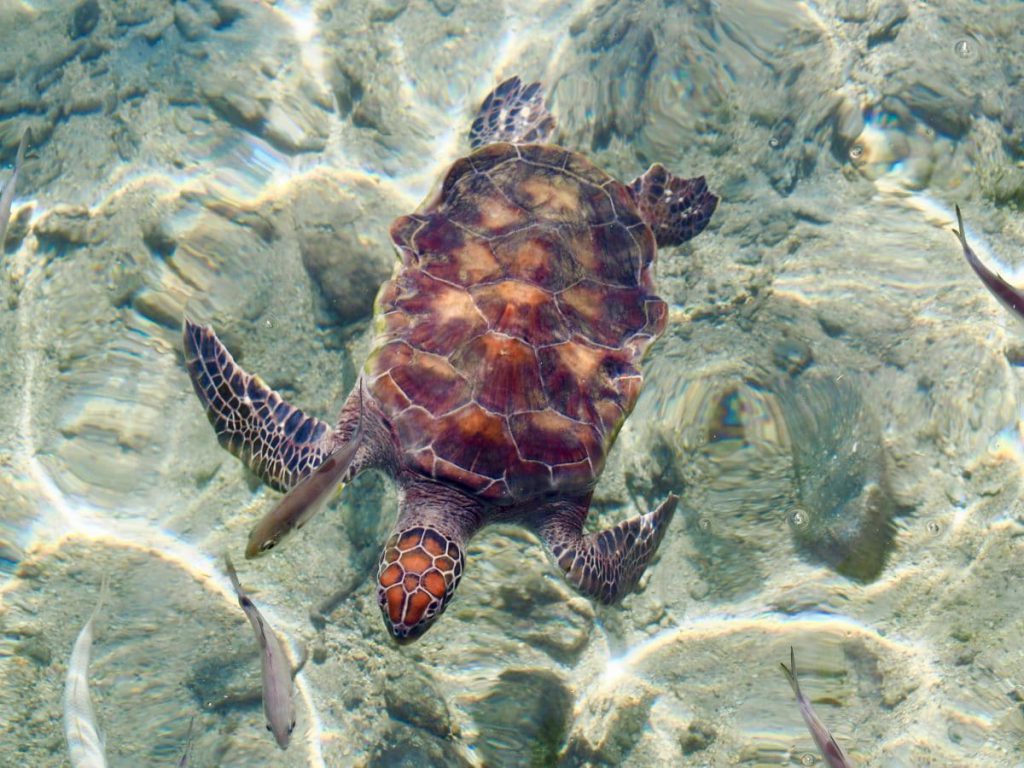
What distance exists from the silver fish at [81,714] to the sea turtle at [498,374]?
1061 mm

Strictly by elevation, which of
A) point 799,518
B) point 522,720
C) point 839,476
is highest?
point 839,476

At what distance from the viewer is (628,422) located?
3.86 metres

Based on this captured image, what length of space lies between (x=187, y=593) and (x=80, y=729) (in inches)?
41.6

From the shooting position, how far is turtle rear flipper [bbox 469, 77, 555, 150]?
414 cm

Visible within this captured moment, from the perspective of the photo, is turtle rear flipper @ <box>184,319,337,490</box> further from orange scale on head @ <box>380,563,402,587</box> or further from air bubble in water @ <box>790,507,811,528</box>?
air bubble in water @ <box>790,507,811,528</box>

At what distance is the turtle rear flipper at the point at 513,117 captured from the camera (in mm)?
4137

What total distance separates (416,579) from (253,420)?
133 centimetres

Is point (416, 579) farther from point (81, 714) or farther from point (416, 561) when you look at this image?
point (81, 714)

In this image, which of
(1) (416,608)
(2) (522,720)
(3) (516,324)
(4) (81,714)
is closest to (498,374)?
(3) (516,324)

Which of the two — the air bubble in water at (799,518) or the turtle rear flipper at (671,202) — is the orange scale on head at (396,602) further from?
the turtle rear flipper at (671,202)

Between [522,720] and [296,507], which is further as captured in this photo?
[522,720]

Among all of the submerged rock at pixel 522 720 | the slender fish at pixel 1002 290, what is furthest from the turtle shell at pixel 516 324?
the slender fish at pixel 1002 290

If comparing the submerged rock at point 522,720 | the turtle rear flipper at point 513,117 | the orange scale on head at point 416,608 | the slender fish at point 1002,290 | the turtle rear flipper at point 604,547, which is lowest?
the submerged rock at point 522,720

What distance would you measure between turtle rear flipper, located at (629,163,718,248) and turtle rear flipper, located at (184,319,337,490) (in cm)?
210
